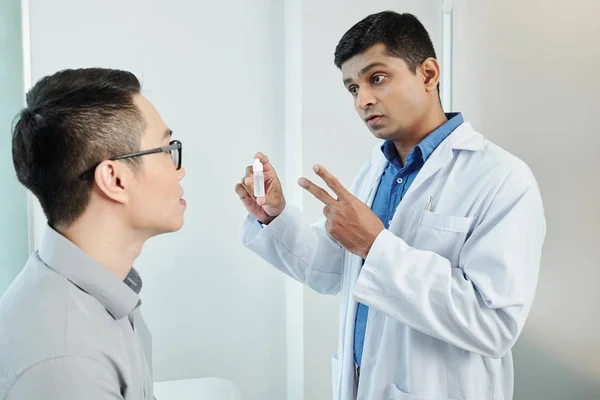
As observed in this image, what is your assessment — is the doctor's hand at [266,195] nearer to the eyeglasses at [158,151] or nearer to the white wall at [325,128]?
the eyeglasses at [158,151]

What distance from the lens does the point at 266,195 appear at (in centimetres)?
141

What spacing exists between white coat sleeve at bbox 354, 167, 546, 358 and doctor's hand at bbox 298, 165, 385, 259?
3cm

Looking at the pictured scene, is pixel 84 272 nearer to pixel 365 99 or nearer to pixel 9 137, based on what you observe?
pixel 365 99

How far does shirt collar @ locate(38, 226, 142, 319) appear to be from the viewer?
79 cm

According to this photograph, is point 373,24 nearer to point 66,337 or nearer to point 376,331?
point 376,331

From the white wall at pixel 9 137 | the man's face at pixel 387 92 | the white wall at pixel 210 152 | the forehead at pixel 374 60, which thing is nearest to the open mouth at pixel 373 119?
the man's face at pixel 387 92

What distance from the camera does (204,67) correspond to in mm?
2039

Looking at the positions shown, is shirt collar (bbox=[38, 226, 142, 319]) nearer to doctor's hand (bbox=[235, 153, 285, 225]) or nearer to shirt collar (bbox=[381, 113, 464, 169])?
doctor's hand (bbox=[235, 153, 285, 225])

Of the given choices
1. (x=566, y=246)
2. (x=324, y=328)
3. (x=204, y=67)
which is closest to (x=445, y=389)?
(x=566, y=246)

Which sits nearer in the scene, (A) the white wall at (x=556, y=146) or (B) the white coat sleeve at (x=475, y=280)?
(B) the white coat sleeve at (x=475, y=280)

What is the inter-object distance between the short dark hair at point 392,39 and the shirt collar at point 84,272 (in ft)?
2.70

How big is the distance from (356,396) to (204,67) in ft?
4.51

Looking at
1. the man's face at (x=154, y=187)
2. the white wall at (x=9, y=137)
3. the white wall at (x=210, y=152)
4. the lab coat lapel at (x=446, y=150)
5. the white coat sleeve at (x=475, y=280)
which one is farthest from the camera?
the white wall at (x=210, y=152)

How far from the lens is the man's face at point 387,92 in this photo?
1266 mm
